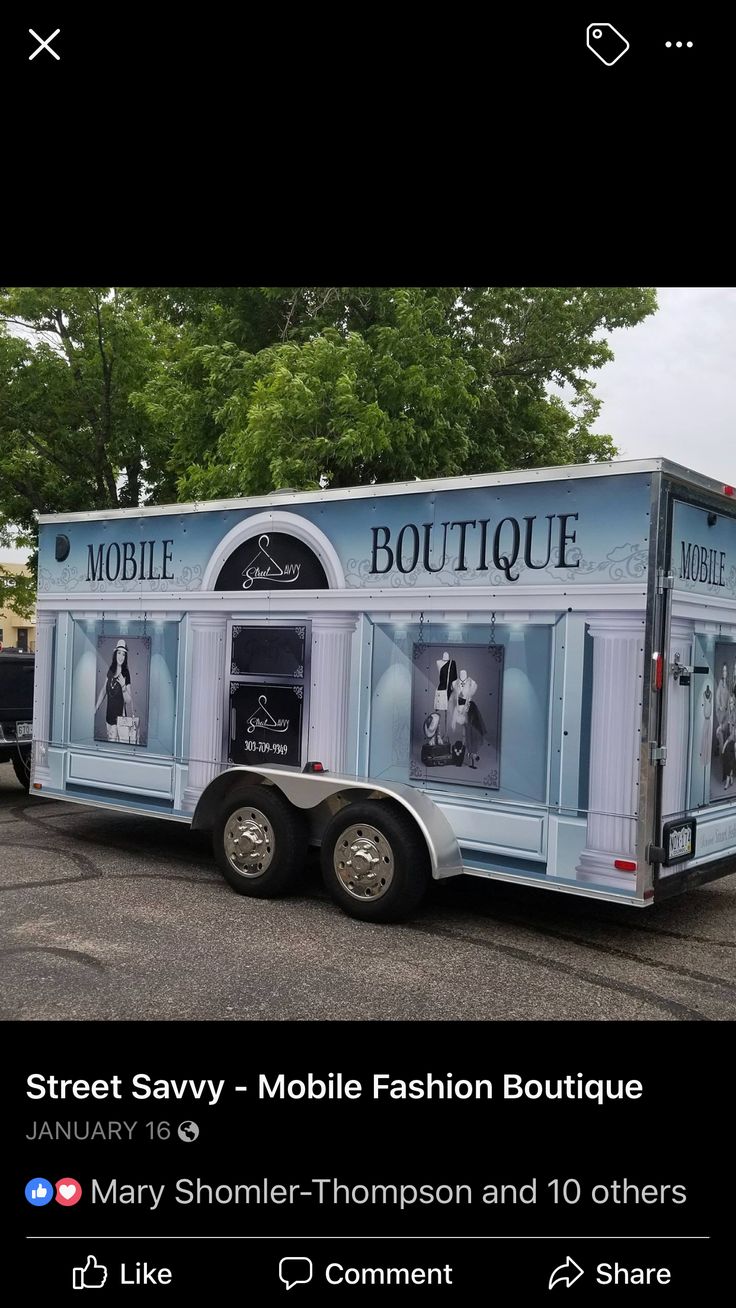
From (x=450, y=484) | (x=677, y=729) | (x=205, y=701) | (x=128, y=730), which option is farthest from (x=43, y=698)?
(x=677, y=729)

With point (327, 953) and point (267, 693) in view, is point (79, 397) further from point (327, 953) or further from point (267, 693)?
point (327, 953)

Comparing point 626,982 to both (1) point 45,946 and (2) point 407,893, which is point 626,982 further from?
(1) point 45,946

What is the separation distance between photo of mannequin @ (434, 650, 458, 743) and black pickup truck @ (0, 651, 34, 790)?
6515mm

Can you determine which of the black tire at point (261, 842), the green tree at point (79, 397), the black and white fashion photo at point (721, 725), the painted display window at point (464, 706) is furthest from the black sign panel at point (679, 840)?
the green tree at point (79, 397)

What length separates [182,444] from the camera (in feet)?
48.6

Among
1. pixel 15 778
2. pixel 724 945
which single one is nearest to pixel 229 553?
pixel 724 945

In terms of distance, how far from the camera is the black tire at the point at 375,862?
254 inches

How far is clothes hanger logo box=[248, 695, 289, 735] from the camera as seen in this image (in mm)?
7441

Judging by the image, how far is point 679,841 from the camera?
598 centimetres

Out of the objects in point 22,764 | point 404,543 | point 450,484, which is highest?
point 450,484

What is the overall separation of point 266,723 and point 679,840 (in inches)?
120

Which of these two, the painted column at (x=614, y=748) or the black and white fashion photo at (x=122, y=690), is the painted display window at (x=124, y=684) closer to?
the black and white fashion photo at (x=122, y=690)

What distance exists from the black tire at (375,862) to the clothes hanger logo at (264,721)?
93cm

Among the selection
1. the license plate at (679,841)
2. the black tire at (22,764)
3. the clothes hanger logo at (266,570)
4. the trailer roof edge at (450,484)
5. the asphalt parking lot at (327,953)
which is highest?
the trailer roof edge at (450,484)
